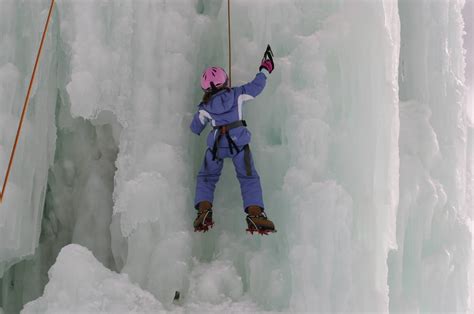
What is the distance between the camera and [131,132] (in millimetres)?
3768

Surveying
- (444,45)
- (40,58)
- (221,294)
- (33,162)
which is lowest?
(221,294)

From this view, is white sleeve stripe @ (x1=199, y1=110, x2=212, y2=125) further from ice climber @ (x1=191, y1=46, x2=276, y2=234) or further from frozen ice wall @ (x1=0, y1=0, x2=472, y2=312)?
frozen ice wall @ (x1=0, y1=0, x2=472, y2=312)

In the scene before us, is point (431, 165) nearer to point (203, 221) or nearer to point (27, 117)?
point (203, 221)

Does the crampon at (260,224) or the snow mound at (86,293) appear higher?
the crampon at (260,224)

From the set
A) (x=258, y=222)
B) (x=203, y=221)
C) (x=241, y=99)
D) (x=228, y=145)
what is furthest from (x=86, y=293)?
(x=241, y=99)

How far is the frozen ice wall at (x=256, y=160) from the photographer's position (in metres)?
3.46

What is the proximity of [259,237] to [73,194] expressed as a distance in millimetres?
1849

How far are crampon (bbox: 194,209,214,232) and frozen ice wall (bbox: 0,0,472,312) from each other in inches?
8.4

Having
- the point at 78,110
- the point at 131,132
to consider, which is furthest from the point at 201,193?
the point at 78,110

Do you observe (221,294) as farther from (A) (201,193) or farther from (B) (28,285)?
(B) (28,285)

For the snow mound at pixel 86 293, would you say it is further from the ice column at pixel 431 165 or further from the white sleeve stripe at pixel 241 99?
the ice column at pixel 431 165

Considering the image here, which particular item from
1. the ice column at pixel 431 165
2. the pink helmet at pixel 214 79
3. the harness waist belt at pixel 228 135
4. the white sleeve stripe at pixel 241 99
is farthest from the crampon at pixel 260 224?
the ice column at pixel 431 165

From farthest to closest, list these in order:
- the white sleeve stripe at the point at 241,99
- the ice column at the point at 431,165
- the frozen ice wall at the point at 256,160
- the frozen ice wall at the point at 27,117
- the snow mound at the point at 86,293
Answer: the ice column at the point at 431,165 → the frozen ice wall at the point at 27,117 → the white sleeve stripe at the point at 241,99 → the frozen ice wall at the point at 256,160 → the snow mound at the point at 86,293

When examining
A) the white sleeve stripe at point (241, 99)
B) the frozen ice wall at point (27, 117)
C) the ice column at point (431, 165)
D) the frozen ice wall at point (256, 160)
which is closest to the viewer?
the frozen ice wall at point (256, 160)
